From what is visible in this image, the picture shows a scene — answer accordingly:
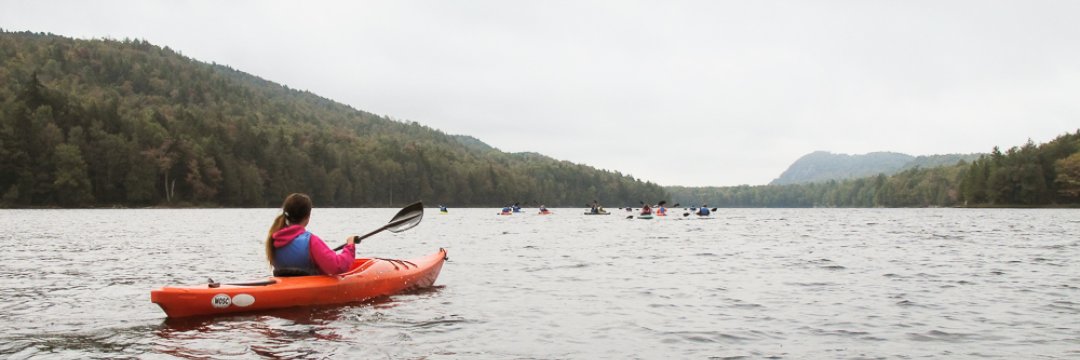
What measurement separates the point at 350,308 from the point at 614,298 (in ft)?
14.9

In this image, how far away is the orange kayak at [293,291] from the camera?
10.7m

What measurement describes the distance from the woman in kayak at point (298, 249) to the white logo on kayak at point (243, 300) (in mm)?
963

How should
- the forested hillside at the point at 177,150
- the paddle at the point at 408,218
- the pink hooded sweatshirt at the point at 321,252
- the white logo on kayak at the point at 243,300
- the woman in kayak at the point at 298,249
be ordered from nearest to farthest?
the white logo on kayak at the point at 243,300, the woman in kayak at the point at 298,249, the pink hooded sweatshirt at the point at 321,252, the paddle at the point at 408,218, the forested hillside at the point at 177,150

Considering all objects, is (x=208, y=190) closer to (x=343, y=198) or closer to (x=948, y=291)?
(x=343, y=198)

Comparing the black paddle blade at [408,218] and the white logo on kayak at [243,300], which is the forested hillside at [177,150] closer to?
the black paddle blade at [408,218]

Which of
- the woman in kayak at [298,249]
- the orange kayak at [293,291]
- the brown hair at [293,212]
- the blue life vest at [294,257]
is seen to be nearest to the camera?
the orange kayak at [293,291]

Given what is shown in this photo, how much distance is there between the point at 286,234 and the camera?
11734 millimetres

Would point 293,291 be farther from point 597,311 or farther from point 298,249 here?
point 597,311

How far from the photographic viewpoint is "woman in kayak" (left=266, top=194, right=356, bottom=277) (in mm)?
11586

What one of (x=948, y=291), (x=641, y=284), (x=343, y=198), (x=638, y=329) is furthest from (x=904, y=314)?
(x=343, y=198)

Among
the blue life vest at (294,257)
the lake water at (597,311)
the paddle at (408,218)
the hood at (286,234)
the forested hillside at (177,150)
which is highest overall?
the forested hillside at (177,150)

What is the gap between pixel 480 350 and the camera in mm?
9180

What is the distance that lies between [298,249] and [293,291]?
0.72 metres

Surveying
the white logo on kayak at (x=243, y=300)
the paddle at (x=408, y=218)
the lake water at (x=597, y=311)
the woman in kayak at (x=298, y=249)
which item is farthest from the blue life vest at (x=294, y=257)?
the paddle at (x=408, y=218)
